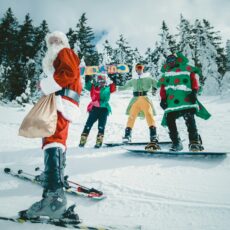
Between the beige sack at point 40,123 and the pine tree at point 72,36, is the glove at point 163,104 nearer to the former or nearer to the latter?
the beige sack at point 40,123

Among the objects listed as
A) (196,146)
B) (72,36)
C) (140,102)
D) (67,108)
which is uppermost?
(72,36)

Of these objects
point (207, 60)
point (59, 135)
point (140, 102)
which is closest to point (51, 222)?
point (59, 135)

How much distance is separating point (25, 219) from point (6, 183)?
57.4 inches

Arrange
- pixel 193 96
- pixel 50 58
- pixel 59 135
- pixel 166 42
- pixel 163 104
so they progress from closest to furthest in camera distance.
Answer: pixel 59 135 < pixel 50 58 < pixel 193 96 < pixel 163 104 < pixel 166 42

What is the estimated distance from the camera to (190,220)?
7.70 feet

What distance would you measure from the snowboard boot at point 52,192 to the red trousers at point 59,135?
0.25ft

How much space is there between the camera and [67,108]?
9.11 ft

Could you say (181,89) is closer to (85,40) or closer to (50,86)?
(50,86)

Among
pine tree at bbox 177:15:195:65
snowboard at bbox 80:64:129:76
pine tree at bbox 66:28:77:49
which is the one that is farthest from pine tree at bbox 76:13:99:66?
snowboard at bbox 80:64:129:76

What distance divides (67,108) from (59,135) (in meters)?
0.32

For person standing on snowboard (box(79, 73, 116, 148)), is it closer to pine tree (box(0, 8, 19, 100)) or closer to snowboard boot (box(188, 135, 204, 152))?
snowboard boot (box(188, 135, 204, 152))

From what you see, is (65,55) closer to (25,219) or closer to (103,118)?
(25,219)

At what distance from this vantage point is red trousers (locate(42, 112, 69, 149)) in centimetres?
262

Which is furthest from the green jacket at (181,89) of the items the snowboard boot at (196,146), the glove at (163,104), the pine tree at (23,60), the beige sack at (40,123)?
Answer: the pine tree at (23,60)
